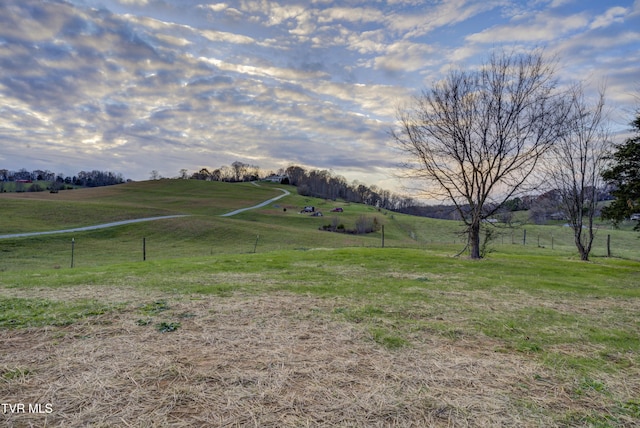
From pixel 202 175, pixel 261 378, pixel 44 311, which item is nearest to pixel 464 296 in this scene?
pixel 261 378

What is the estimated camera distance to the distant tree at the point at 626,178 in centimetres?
1583

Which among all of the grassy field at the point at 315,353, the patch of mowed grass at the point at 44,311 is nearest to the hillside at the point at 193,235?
the grassy field at the point at 315,353

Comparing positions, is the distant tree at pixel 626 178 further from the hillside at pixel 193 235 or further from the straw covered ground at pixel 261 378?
the straw covered ground at pixel 261 378

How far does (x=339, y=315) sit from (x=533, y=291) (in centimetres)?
683

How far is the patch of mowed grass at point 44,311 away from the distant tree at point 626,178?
2187 cm

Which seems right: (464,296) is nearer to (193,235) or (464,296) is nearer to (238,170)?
(193,235)

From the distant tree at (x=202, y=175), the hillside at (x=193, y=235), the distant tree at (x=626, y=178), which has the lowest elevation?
the hillside at (x=193, y=235)

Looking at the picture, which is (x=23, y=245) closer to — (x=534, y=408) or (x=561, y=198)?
(x=534, y=408)

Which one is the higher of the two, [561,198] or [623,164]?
[623,164]

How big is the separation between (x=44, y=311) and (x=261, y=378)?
469cm

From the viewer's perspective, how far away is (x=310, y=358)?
13.1 ft

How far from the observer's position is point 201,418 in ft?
8.98

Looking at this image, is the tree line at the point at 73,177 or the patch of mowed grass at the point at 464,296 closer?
the patch of mowed grass at the point at 464,296

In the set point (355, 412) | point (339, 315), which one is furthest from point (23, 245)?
point (355, 412)
